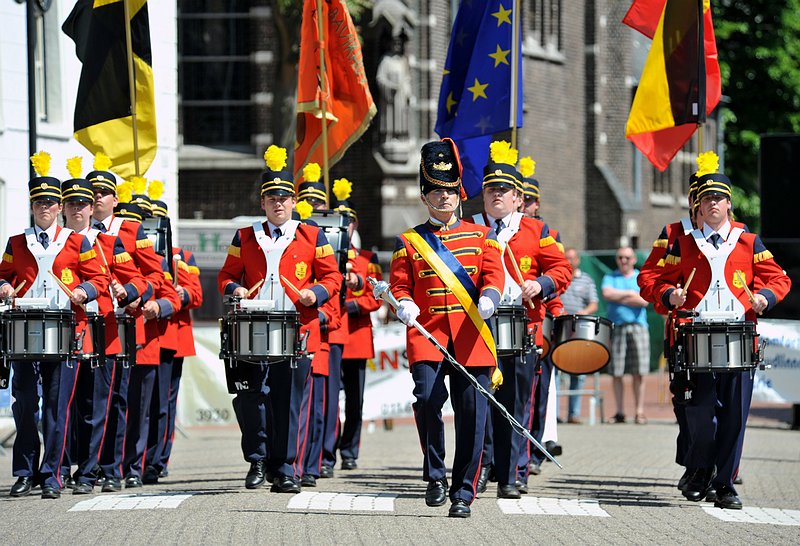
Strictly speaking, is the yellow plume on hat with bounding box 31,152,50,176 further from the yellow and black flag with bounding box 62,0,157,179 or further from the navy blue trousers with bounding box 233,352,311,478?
the yellow and black flag with bounding box 62,0,157,179

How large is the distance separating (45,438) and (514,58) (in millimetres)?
6007

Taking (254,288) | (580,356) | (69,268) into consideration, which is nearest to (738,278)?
(580,356)

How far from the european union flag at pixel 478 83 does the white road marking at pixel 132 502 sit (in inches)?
187

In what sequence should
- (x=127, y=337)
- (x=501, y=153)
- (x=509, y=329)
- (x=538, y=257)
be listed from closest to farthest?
1. (x=509, y=329)
2. (x=501, y=153)
3. (x=127, y=337)
4. (x=538, y=257)

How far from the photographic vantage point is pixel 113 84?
49.3ft

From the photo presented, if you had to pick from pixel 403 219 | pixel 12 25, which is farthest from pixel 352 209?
pixel 403 219

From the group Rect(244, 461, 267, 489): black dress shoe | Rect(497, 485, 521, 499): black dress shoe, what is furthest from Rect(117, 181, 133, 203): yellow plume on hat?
Rect(497, 485, 521, 499): black dress shoe

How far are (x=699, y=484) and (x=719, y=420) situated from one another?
23.7 inches

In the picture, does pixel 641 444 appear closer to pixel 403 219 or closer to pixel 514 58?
pixel 514 58

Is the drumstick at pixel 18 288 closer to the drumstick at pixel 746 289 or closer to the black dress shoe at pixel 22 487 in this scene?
the black dress shoe at pixel 22 487

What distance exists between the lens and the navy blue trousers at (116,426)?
12.6 m

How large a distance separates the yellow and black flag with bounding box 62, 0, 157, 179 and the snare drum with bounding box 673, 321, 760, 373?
565cm

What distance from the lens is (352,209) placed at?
49.2 feet

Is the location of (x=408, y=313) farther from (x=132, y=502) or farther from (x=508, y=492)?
(x=132, y=502)
